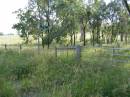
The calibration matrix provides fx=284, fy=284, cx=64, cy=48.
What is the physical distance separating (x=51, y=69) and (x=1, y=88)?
13.0ft

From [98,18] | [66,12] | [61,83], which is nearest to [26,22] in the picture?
A: [66,12]

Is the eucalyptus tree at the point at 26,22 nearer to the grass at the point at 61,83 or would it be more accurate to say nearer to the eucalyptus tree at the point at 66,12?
the eucalyptus tree at the point at 66,12

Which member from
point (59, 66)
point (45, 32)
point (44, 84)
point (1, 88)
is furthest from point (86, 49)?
point (45, 32)

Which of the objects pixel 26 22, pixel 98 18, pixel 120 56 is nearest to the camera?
pixel 120 56

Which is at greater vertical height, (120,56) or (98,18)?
(98,18)

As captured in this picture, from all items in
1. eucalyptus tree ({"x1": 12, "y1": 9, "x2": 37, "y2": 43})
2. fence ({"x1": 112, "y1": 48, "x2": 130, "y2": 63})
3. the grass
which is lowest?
the grass

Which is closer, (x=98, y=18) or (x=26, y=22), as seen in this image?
(x=26, y=22)

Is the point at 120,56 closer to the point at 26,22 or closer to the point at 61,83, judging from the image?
the point at 61,83

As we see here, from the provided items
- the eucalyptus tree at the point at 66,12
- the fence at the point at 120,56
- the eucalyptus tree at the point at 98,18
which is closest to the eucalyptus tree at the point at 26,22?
the eucalyptus tree at the point at 66,12

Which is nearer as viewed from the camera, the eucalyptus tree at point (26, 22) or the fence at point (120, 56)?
the fence at point (120, 56)

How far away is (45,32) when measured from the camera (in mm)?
35844

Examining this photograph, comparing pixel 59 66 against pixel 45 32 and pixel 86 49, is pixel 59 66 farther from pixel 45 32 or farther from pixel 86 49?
pixel 45 32

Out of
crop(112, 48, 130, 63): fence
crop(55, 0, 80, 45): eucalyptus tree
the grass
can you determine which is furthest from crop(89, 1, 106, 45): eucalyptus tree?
the grass

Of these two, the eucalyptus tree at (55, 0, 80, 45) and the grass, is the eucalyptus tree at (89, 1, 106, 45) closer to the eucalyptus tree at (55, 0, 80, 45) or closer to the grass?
the eucalyptus tree at (55, 0, 80, 45)
